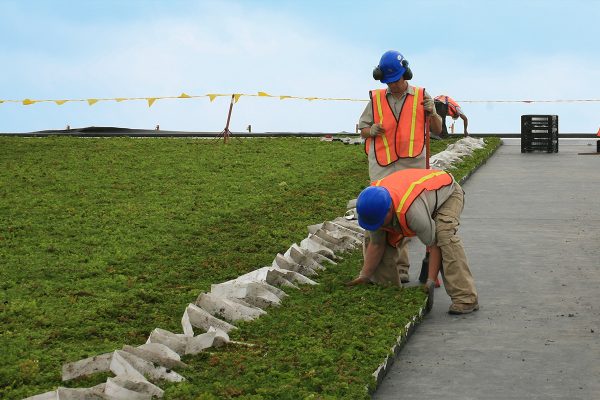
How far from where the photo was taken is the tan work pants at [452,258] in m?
8.48

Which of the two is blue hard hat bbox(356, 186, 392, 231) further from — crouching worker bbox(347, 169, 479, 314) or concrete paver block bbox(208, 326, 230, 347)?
concrete paver block bbox(208, 326, 230, 347)

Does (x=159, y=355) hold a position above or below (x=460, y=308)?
above

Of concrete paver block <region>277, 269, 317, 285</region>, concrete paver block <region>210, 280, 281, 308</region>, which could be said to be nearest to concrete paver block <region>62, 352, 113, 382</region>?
concrete paver block <region>210, 280, 281, 308</region>

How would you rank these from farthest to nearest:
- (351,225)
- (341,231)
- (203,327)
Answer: (351,225) → (341,231) → (203,327)

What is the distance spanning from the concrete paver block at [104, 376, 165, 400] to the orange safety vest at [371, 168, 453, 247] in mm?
2787

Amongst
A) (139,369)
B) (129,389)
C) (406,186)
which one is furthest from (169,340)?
(406,186)

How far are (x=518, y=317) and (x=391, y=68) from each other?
98.9 inches

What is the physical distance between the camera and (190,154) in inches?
799

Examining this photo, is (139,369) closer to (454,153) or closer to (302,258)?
(302,258)

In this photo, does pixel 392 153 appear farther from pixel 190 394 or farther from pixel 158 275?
pixel 190 394

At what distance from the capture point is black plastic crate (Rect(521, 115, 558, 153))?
23.8 meters

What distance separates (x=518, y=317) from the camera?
8.30m

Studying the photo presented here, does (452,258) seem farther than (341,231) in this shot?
No

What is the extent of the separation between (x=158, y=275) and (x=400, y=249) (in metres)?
2.22
